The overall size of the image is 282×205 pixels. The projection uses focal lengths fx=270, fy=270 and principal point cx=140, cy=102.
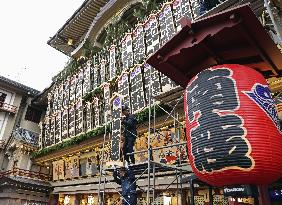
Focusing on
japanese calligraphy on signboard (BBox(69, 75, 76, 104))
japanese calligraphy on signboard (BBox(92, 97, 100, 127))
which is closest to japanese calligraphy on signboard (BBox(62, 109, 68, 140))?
japanese calligraphy on signboard (BBox(69, 75, 76, 104))

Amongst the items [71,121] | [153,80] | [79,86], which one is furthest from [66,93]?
[153,80]

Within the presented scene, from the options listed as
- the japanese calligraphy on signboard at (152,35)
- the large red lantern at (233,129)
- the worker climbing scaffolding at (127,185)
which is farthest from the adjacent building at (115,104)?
the large red lantern at (233,129)

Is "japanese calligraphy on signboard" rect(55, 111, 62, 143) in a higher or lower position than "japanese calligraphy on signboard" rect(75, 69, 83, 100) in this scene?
lower

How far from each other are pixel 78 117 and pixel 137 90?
7598 millimetres

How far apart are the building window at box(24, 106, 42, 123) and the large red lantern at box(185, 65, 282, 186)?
90.3 ft

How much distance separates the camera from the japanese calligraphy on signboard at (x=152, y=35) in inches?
586

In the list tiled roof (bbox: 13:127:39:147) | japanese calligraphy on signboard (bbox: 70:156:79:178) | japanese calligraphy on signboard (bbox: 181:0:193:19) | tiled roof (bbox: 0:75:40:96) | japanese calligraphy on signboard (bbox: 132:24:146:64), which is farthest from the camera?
tiled roof (bbox: 0:75:40:96)

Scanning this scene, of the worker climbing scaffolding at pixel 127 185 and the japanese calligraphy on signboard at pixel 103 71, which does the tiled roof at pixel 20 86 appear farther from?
the worker climbing scaffolding at pixel 127 185

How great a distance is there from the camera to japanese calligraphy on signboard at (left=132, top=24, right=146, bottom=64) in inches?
625

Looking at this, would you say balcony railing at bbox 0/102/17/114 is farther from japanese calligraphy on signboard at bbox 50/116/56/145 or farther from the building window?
japanese calligraphy on signboard at bbox 50/116/56/145

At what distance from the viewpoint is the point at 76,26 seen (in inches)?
1060

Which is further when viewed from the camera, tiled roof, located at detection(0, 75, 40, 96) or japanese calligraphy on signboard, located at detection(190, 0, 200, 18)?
tiled roof, located at detection(0, 75, 40, 96)

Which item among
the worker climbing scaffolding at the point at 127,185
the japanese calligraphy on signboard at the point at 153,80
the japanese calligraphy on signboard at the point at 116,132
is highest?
the japanese calligraphy on signboard at the point at 153,80

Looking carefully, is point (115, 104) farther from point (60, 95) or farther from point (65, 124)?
point (60, 95)
